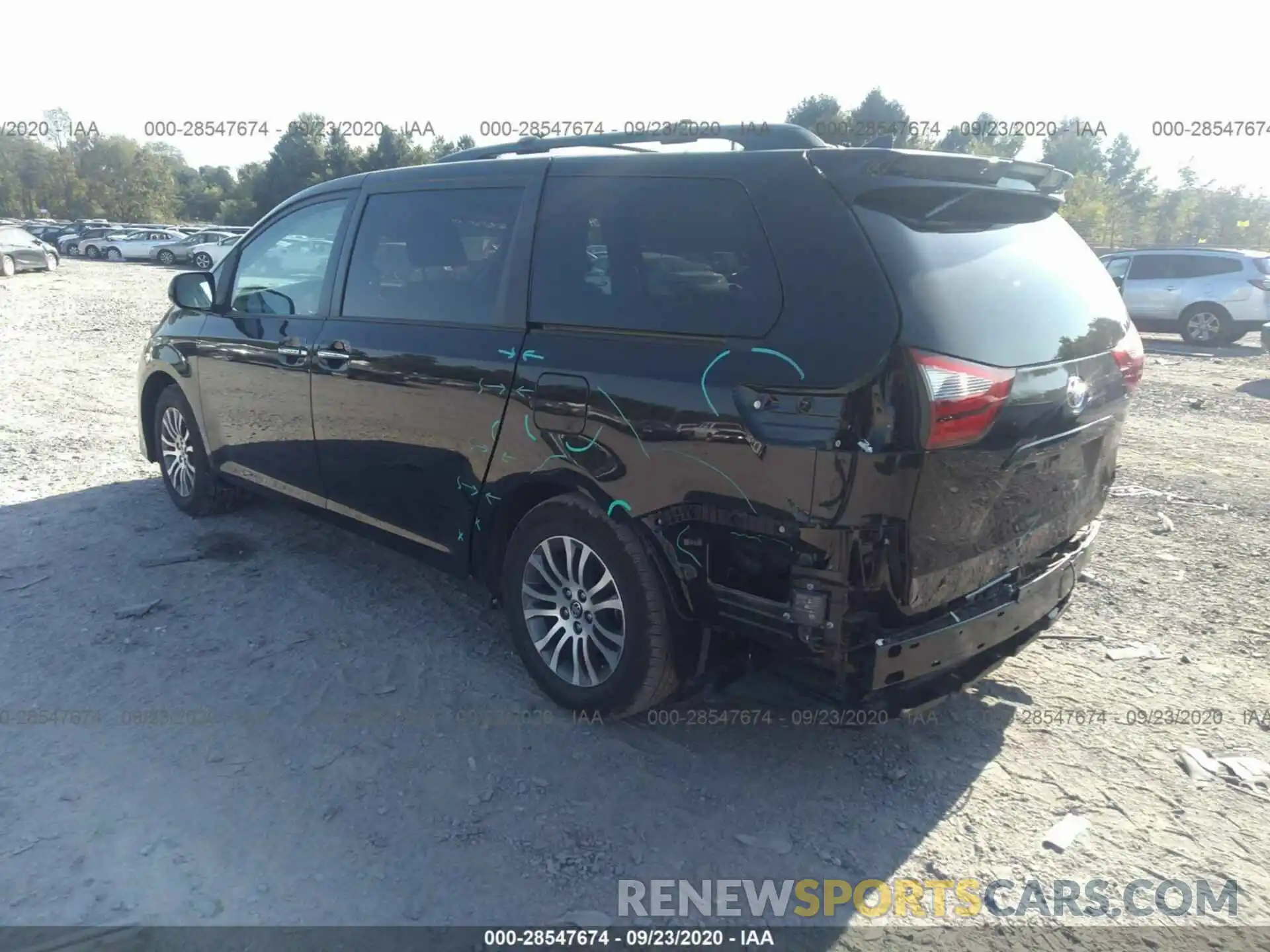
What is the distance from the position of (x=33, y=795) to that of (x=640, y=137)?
334 centimetres

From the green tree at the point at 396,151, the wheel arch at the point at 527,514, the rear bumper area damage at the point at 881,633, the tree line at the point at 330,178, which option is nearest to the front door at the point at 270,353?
the wheel arch at the point at 527,514

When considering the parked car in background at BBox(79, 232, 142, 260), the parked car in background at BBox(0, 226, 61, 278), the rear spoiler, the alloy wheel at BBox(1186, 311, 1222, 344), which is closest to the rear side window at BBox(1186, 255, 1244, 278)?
the alloy wheel at BBox(1186, 311, 1222, 344)

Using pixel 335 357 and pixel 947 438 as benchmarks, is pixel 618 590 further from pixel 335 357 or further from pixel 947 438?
pixel 335 357

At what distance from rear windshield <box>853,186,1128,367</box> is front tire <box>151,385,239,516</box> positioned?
4.39 m

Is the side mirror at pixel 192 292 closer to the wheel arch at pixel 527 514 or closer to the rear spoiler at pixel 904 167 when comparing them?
the wheel arch at pixel 527 514

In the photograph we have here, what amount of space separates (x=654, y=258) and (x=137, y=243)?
40576 millimetres

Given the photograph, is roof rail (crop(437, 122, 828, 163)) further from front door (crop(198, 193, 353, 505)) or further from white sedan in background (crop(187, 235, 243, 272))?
white sedan in background (crop(187, 235, 243, 272))

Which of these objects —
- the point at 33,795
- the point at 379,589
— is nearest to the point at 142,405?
the point at 379,589

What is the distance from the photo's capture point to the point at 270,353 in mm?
4750

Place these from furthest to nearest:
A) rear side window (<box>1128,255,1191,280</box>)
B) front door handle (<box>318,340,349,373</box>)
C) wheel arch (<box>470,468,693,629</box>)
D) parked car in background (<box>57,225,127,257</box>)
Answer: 1. parked car in background (<box>57,225,127,257</box>)
2. rear side window (<box>1128,255,1191,280</box>)
3. front door handle (<box>318,340,349,373</box>)
4. wheel arch (<box>470,468,693,629</box>)

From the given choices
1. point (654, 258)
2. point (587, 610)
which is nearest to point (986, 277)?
point (654, 258)

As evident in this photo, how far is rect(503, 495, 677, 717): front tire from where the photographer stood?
3.23m

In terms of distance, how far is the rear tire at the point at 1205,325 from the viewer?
1592 centimetres

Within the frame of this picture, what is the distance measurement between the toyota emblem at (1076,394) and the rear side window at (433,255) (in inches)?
84.2
